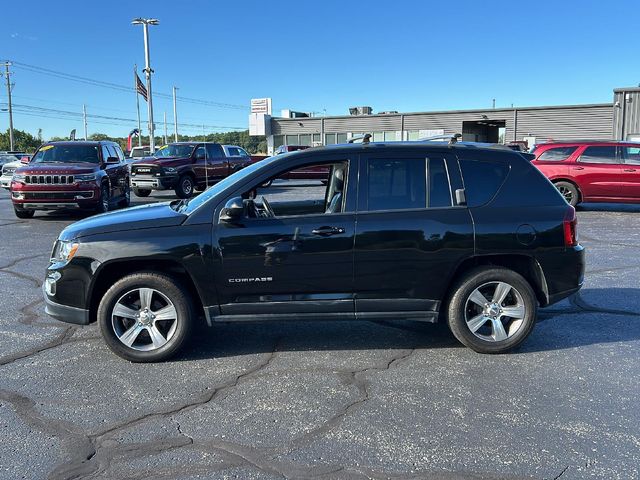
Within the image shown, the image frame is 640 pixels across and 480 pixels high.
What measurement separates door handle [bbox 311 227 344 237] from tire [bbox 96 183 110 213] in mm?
9956

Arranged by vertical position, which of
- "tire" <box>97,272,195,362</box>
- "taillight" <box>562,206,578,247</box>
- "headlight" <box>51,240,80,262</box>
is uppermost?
"taillight" <box>562,206,578,247</box>

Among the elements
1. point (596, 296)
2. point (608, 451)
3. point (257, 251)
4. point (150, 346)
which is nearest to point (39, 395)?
point (150, 346)

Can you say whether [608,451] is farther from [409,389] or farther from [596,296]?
[596,296]

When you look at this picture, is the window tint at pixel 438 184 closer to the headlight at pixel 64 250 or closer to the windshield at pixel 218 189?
the windshield at pixel 218 189

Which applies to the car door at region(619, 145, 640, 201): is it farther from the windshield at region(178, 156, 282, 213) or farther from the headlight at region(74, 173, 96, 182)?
the headlight at region(74, 173, 96, 182)

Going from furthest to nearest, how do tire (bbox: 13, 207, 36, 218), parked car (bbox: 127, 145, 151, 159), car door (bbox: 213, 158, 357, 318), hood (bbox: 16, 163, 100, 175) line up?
parked car (bbox: 127, 145, 151, 159), tire (bbox: 13, 207, 36, 218), hood (bbox: 16, 163, 100, 175), car door (bbox: 213, 158, 357, 318)

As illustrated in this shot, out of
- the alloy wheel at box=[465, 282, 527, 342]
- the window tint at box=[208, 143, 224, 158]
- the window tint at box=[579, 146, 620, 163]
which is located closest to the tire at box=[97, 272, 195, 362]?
the alloy wheel at box=[465, 282, 527, 342]

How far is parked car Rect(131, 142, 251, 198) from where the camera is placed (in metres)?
17.8

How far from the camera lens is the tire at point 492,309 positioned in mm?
4539

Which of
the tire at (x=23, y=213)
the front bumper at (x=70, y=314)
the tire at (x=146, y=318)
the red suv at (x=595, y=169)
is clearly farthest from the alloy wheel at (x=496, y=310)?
the tire at (x=23, y=213)

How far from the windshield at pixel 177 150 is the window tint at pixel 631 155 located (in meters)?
13.2

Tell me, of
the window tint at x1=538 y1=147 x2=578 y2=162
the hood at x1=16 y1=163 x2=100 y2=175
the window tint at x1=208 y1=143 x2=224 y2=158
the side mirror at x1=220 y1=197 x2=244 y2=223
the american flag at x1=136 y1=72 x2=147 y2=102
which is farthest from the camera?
the american flag at x1=136 y1=72 x2=147 y2=102

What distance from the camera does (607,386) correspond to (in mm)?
4008

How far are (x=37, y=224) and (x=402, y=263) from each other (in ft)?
35.6
